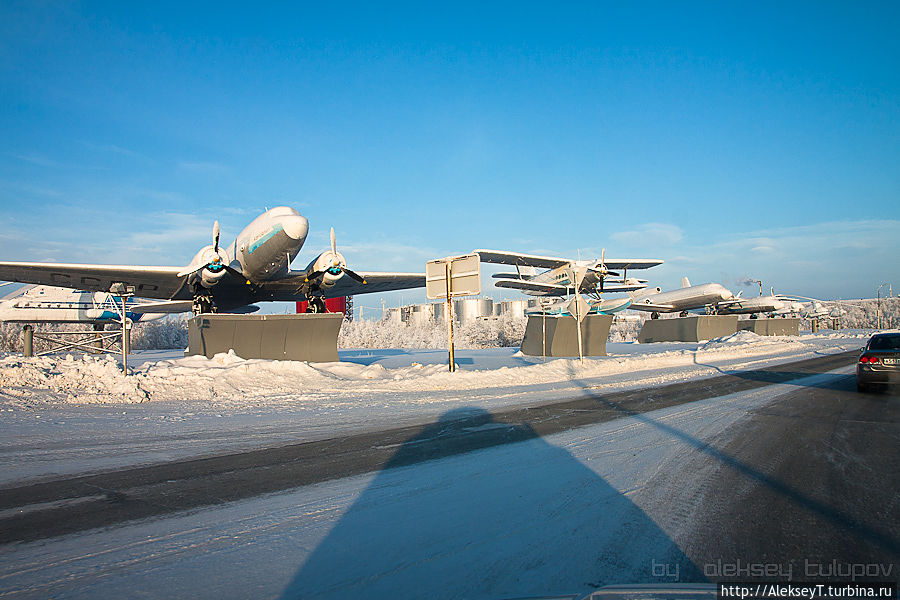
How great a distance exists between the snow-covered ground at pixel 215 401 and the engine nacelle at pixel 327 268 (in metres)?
4.80

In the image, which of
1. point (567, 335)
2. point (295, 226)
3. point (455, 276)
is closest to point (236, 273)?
point (295, 226)

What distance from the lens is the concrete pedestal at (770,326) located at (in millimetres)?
53500

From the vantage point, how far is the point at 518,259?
1484 inches

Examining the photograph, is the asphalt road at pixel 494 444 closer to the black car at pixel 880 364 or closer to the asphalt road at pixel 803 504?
the asphalt road at pixel 803 504

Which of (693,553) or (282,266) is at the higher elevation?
(282,266)

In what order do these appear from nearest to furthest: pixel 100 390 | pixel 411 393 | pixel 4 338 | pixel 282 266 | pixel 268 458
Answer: pixel 268 458 → pixel 100 390 → pixel 411 393 → pixel 282 266 → pixel 4 338

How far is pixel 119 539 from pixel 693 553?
379 centimetres

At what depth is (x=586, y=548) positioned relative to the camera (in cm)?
316

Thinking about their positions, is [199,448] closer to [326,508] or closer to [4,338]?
[326,508]

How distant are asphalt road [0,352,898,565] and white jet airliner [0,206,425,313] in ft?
42.6

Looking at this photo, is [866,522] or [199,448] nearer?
[866,522]

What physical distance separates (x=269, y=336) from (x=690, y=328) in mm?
40079

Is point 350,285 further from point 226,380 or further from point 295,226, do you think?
point 226,380

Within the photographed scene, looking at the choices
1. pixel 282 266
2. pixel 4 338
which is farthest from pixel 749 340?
pixel 4 338
